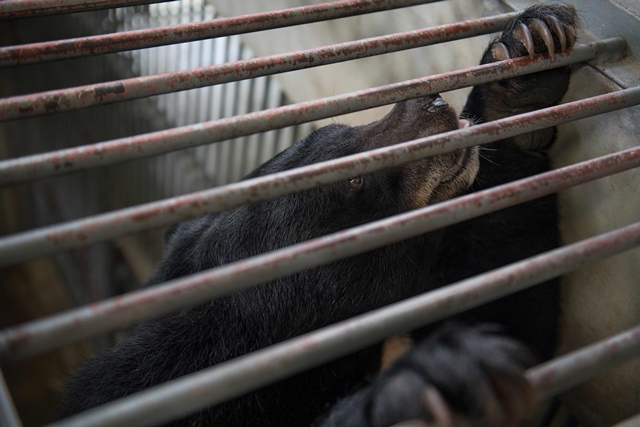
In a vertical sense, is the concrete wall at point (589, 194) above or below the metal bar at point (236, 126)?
below

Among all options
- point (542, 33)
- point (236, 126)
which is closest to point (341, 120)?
point (542, 33)

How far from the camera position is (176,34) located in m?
1.53

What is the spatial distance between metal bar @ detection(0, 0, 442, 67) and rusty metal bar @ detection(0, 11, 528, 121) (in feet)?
0.33

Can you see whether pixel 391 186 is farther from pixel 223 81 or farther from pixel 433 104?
pixel 223 81

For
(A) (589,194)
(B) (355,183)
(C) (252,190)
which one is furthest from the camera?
(A) (589,194)

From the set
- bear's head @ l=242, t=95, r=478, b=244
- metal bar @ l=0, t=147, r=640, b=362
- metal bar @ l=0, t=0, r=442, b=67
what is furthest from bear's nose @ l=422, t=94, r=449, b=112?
metal bar @ l=0, t=147, r=640, b=362

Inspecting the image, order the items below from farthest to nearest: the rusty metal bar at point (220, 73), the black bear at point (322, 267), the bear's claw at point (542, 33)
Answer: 1. the black bear at point (322, 267)
2. the bear's claw at point (542, 33)
3. the rusty metal bar at point (220, 73)

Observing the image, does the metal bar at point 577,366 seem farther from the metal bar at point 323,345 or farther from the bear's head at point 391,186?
the bear's head at point 391,186

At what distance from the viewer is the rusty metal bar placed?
49.9 inches

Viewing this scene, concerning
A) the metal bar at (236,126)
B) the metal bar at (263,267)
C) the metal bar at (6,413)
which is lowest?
the metal bar at (6,413)

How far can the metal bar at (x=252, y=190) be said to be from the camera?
0.99m

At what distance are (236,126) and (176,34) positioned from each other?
0.39 meters

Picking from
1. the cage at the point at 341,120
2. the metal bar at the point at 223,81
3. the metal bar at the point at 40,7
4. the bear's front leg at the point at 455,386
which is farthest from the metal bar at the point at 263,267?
the metal bar at the point at 40,7

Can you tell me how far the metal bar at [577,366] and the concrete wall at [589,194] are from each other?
2.92ft
